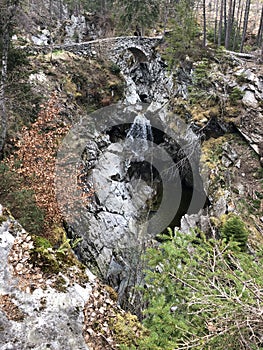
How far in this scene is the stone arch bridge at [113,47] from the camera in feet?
53.4

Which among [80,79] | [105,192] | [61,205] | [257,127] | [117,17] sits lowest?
[105,192]

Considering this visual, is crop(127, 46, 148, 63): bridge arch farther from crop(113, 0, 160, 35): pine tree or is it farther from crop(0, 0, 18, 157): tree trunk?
crop(0, 0, 18, 157): tree trunk

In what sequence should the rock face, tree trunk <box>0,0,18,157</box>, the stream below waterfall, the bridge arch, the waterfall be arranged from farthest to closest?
the bridge arch < the waterfall < the stream below waterfall < tree trunk <box>0,0,18,157</box> < the rock face

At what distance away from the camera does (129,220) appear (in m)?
12.5

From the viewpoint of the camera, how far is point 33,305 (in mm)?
2883

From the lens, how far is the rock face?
8.65 ft

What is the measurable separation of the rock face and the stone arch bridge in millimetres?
14218

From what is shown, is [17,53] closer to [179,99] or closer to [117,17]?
[179,99]

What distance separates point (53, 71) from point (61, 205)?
9192 millimetres

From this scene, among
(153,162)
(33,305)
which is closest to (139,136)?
(153,162)

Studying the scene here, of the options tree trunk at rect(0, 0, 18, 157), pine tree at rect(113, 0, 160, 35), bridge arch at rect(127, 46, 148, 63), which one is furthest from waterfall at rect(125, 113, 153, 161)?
pine tree at rect(113, 0, 160, 35)

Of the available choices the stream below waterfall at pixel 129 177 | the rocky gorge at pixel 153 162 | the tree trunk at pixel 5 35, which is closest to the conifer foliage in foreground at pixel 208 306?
the rocky gorge at pixel 153 162

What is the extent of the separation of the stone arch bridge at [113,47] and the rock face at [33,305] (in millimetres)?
14218

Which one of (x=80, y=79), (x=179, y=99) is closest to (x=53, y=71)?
(x=80, y=79)
